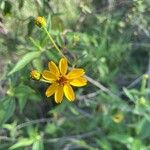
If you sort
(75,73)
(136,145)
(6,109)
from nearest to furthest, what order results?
(75,73) → (6,109) → (136,145)

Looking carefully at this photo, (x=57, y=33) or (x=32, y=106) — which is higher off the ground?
(x=57, y=33)

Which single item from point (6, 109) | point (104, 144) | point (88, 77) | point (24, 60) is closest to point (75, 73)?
point (24, 60)

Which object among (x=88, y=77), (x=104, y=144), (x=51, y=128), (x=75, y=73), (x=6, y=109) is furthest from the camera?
(x=51, y=128)

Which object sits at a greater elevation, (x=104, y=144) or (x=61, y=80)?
(x=61, y=80)

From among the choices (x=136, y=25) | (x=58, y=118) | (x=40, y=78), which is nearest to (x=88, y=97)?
(x=58, y=118)

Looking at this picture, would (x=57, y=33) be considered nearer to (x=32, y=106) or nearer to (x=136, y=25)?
(x=136, y=25)

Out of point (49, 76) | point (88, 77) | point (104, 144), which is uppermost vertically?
point (49, 76)

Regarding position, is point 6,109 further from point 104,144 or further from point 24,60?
point 104,144
